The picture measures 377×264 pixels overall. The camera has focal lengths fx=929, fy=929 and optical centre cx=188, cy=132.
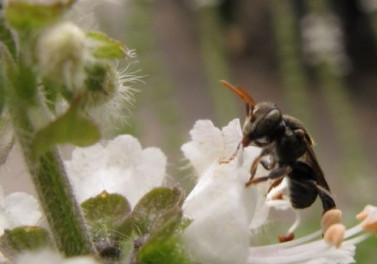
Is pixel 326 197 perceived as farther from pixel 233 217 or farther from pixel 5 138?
pixel 5 138

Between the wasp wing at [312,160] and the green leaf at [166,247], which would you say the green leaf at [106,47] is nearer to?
the green leaf at [166,247]

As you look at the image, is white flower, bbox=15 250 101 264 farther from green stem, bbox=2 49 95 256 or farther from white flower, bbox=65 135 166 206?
white flower, bbox=65 135 166 206

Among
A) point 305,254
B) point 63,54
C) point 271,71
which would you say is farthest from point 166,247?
point 271,71

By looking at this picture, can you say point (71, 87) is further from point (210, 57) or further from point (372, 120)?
point (372, 120)

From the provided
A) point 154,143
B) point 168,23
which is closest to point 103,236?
point 154,143

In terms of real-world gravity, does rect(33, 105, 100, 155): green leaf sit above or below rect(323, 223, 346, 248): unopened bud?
above

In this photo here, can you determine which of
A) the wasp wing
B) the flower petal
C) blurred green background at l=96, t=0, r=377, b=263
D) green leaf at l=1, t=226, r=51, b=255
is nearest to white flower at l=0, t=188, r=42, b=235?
the flower petal
